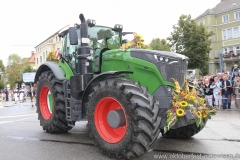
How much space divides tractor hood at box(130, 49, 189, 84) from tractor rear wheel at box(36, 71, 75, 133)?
2382 mm

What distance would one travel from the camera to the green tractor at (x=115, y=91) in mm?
4348

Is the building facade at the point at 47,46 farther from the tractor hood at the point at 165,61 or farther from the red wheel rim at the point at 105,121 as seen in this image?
the tractor hood at the point at 165,61

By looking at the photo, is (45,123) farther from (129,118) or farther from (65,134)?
(129,118)

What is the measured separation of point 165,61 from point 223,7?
5915cm

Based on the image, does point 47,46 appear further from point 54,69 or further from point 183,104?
point 183,104

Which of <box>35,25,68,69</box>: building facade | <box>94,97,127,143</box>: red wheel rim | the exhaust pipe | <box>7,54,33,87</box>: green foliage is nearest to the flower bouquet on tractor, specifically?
<box>94,97,127,143</box>: red wheel rim

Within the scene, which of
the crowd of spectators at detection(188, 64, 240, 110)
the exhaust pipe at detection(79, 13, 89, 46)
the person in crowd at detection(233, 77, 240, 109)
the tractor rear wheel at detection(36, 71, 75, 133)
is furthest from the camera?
the crowd of spectators at detection(188, 64, 240, 110)

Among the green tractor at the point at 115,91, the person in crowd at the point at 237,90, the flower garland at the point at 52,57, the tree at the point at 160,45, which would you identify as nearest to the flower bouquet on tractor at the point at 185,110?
the green tractor at the point at 115,91

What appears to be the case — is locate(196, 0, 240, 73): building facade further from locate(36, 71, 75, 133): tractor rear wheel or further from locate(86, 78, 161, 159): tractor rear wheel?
locate(86, 78, 161, 159): tractor rear wheel

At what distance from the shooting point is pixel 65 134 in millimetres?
6863

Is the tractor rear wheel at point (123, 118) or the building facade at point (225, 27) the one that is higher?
the building facade at point (225, 27)

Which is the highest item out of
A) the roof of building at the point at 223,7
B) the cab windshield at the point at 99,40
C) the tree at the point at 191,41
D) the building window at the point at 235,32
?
the roof of building at the point at 223,7

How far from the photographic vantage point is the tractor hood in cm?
498

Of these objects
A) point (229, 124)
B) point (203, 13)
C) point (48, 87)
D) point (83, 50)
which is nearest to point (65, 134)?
point (48, 87)
